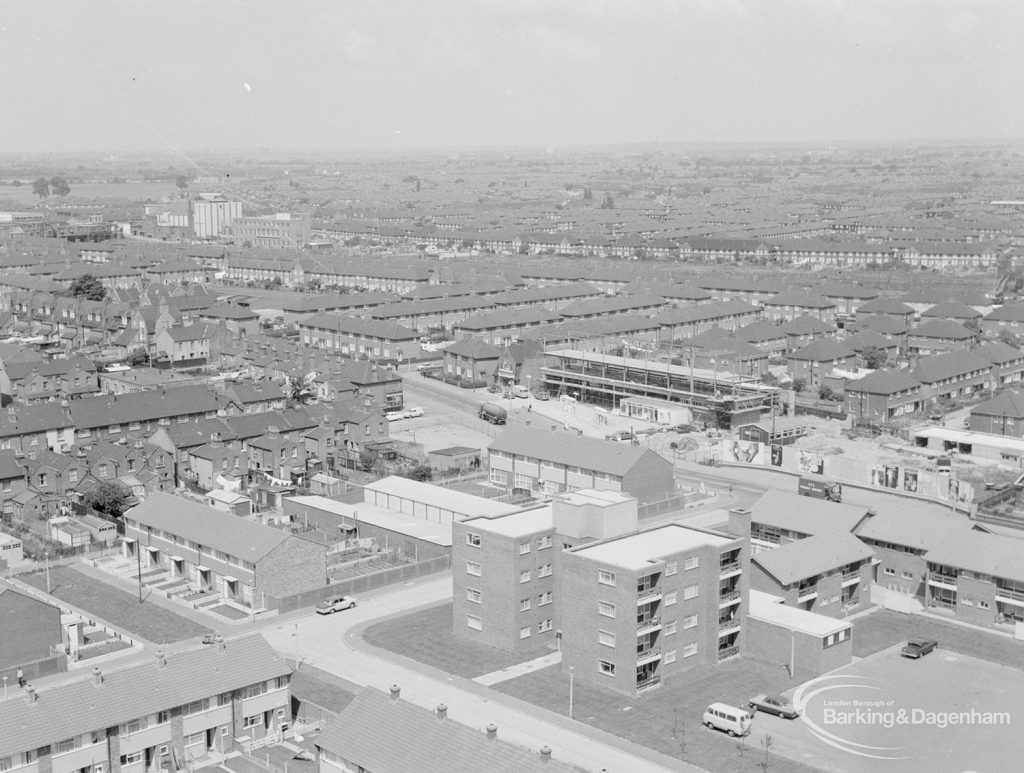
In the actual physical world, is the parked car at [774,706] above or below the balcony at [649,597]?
below

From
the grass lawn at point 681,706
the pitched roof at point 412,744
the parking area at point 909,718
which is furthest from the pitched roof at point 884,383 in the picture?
the pitched roof at point 412,744

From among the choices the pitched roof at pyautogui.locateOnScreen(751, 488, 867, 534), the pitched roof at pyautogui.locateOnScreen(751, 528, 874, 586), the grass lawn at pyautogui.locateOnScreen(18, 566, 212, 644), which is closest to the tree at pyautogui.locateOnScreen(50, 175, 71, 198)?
the grass lawn at pyautogui.locateOnScreen(18, 566, 212, 644)

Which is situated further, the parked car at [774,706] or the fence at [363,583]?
the fence at [363,583]

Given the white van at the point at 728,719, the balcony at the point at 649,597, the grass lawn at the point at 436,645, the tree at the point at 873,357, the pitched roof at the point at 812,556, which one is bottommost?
the grass lawn at the point at 436,645

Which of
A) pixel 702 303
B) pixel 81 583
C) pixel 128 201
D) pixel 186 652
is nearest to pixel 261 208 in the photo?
pixel 128 201

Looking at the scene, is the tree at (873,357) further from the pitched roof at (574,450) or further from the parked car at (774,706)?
the parked car at (774,706)

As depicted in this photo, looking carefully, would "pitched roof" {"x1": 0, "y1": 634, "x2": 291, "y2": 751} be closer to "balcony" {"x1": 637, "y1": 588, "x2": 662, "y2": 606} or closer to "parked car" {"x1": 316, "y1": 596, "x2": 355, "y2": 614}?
"parked car" {"x1": 316, "y1": 596, "x2": 355, "y2": 614}
